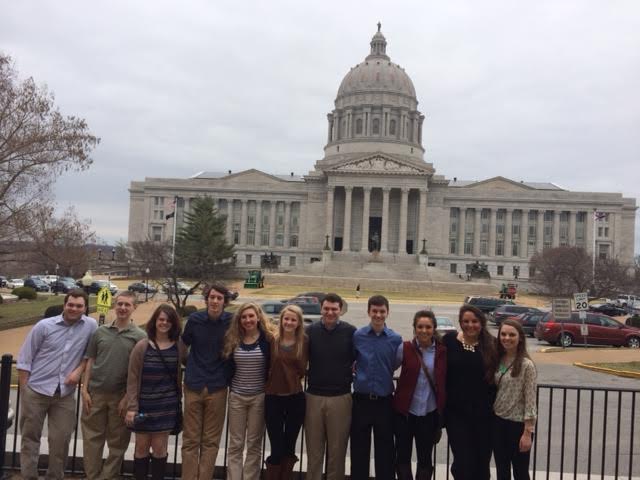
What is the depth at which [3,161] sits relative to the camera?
26062 millimetres

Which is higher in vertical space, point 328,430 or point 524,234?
point 524,234

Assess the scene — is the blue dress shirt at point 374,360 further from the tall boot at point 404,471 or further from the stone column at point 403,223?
the stone column at point 403,223

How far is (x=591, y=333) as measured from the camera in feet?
90.3

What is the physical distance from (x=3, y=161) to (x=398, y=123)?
3391 inches

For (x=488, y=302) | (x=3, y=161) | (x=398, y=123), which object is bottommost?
(x=488, y=302)

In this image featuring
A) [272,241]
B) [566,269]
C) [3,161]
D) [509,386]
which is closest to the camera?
[509,386]

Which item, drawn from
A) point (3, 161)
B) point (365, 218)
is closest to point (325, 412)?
point (3, 161)

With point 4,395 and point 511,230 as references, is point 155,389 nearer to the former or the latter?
point 4,395

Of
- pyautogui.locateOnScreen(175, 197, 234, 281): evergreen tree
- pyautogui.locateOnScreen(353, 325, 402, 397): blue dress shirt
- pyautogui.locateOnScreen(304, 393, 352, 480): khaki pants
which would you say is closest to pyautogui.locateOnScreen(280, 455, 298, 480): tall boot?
pyautogui.locateOnScreen(304, 393, 352, 480): khaki pants

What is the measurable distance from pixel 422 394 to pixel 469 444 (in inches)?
31.9

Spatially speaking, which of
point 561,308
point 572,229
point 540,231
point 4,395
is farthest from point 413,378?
point 572,229

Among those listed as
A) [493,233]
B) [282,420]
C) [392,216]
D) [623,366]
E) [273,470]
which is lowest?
[623,366]

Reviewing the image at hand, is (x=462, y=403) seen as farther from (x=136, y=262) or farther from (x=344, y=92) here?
(x=344, y=92)

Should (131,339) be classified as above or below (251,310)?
below
